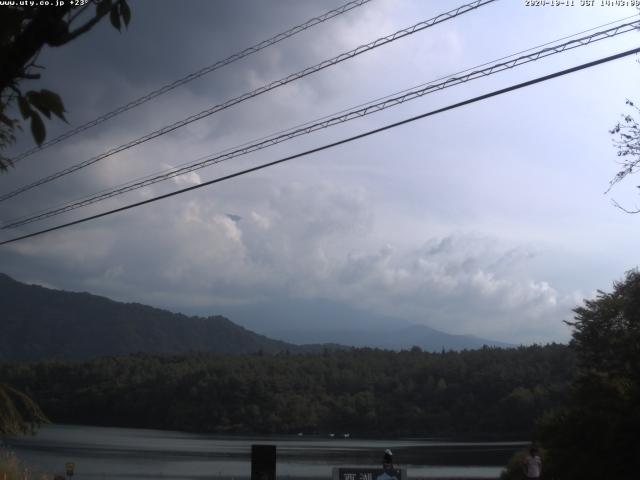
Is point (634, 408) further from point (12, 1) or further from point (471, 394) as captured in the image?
point (471, 394)

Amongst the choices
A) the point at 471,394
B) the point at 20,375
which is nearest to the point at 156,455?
the point at 20,375

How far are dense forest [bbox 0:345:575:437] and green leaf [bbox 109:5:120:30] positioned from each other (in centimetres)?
7434

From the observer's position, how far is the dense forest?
78.4m

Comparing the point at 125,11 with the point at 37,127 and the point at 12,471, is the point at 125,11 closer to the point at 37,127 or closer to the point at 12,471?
the point at 37,127

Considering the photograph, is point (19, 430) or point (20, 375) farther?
point (20, 375)

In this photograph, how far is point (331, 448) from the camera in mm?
67250

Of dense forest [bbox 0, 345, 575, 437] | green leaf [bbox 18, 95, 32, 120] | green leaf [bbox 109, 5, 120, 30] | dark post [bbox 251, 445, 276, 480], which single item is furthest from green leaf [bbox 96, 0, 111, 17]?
dense forest [bbox 0, 345, 575, 437]

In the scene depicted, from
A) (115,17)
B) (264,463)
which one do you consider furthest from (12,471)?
(115,17)

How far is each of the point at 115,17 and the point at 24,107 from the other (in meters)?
0.63

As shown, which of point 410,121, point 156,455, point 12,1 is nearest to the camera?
point 12,1

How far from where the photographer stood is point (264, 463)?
12484 millimetres

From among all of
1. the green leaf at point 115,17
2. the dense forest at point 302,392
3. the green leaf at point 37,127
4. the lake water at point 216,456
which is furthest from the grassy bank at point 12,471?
the dense forest at point 302,392

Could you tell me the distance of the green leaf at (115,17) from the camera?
3715 mm

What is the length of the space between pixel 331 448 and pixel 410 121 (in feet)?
193
